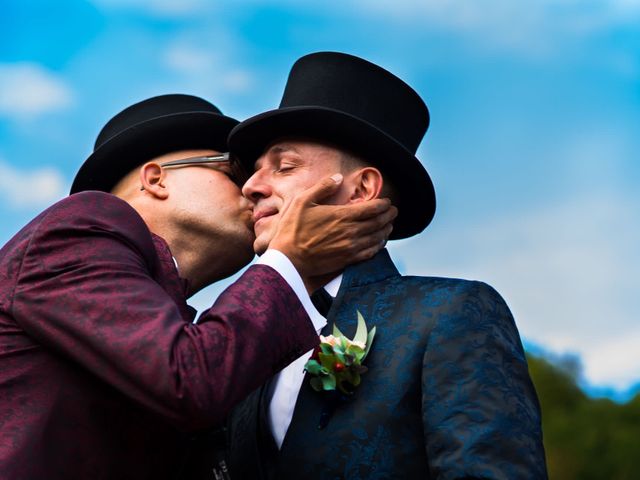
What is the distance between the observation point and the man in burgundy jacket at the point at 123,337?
3141 mm

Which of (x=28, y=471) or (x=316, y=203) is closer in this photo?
(x=28, y=471)

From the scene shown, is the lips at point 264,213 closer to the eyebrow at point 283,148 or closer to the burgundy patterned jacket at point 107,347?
the eyebrow at point 283,148

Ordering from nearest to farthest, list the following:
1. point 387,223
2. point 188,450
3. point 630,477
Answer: point 188,450, point 387,223, point 630,477

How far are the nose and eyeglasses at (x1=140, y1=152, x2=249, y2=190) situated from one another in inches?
13.7

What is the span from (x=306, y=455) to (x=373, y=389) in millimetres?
314

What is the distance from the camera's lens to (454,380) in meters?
3.41

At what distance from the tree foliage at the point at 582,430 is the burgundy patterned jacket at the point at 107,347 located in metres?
23.8

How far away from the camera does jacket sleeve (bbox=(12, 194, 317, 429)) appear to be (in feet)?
10.2

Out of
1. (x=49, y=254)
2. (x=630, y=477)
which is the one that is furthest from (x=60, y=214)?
(x=630, y=477)

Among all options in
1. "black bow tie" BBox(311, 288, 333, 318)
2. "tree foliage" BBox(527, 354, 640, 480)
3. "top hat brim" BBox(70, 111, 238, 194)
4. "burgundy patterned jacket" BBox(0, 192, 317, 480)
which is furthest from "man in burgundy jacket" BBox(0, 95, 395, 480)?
"tree foliage" BBox(527, 354, 640, 480)

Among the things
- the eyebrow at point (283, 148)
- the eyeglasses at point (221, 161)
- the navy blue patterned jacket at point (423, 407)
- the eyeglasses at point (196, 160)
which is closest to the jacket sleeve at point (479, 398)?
the navy blue patterned jacket at point (423, 407)

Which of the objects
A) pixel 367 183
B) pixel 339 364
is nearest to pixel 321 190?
pixel 367 183

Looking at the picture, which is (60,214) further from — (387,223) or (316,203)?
(387,223)

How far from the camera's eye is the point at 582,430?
2772 cm
